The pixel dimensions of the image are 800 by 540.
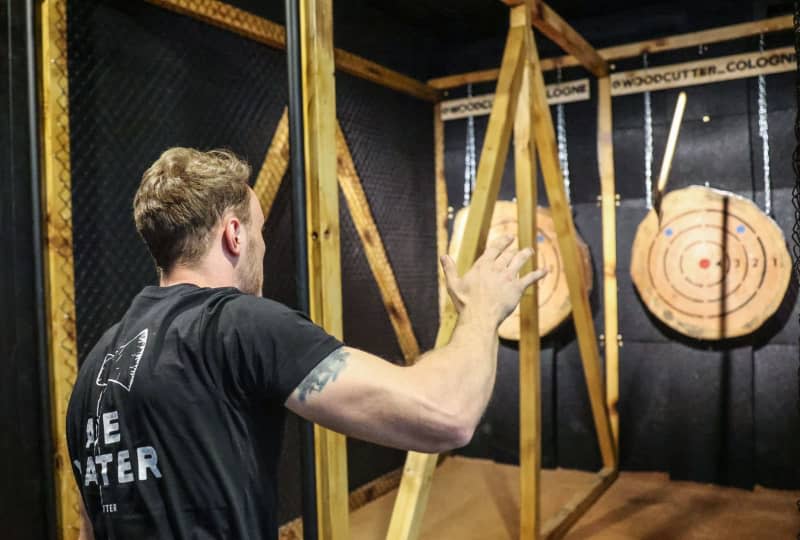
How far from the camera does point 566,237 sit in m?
3.15

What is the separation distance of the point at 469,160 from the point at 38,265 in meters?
2.85

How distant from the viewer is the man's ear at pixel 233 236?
4.05 feet

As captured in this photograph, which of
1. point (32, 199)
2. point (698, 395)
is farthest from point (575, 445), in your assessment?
point (32, 199)

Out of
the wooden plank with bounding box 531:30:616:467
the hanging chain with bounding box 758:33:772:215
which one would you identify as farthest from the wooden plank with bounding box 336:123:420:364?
the hanging chain with bounding box 758:33:772:215

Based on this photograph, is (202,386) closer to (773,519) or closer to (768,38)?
(773,519)

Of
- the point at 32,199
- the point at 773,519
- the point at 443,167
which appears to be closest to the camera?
A: the point at 32,199

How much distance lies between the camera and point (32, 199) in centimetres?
214

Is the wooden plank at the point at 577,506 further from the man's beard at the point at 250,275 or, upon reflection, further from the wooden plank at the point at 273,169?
the man's beard at the point at 250,275

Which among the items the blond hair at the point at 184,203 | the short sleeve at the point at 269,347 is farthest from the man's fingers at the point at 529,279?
the blond hair at the point at 184,203

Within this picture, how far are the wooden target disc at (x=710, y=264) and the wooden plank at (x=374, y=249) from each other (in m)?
1.37

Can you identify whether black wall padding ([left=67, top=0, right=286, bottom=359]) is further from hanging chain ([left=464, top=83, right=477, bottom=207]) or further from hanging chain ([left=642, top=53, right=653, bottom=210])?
hanging chain ([left=642, top=53, right=653, bottom=210])

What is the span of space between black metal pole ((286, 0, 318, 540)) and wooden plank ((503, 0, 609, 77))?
1399mm

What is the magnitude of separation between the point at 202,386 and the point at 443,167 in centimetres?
358

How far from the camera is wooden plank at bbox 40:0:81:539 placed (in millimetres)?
2199
